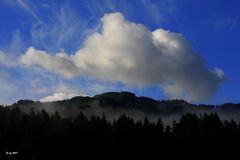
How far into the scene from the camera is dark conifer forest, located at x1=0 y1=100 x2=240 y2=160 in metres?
170

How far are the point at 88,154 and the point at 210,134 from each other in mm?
48120

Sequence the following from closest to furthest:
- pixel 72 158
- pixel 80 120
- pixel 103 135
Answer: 1. pixel 72 158
2. pixel 103 135
3. pixel 80 120

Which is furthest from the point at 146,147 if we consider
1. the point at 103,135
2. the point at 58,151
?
the point at 58,151

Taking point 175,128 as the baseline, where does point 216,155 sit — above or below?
below

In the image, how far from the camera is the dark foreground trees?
170 meters

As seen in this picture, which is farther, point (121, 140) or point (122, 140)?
point (121, 140)

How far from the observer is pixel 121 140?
176750 millimetres

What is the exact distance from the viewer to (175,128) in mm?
185375

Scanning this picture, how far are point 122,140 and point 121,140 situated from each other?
0.41 m

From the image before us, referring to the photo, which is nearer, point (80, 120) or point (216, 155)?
point (216, 155)

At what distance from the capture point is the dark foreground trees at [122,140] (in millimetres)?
169750

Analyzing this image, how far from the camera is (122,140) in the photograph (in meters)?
177

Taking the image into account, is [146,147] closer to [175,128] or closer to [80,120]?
[175,128]

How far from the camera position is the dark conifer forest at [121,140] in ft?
557
